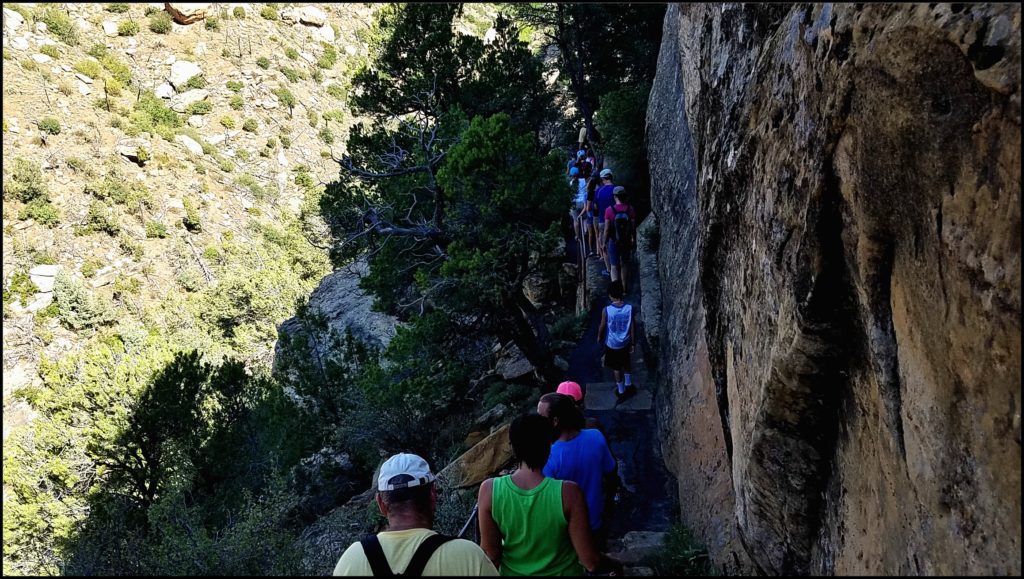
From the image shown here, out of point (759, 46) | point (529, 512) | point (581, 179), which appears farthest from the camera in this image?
point (581, 179)

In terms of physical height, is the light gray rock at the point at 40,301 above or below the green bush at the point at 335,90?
below

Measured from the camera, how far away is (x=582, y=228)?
46.1 feet

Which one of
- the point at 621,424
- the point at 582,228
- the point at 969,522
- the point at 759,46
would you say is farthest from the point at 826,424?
the point at 582,228

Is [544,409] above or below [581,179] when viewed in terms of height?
below

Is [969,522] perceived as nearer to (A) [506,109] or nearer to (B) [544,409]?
(B) [544,409]

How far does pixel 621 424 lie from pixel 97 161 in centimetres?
3424

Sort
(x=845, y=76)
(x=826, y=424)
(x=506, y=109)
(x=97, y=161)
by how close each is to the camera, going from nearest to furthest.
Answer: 1. (x=845, y=76)
2. (x=826, y=424)
3. (x=506, y=109)
4. (x=97, y=161)

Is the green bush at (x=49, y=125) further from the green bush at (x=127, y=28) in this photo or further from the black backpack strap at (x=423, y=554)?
the black backpack strap at (x=423, y=554)

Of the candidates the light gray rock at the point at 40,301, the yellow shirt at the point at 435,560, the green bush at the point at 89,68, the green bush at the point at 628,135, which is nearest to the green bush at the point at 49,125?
the green bush at the point at 89,68

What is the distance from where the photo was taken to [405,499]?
268 centimetres

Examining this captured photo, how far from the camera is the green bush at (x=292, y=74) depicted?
4352cm

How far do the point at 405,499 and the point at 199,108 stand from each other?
139 ft

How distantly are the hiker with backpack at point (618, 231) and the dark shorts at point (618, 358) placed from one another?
9.21ft

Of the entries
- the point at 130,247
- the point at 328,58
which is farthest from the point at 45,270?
the point at 328,58
